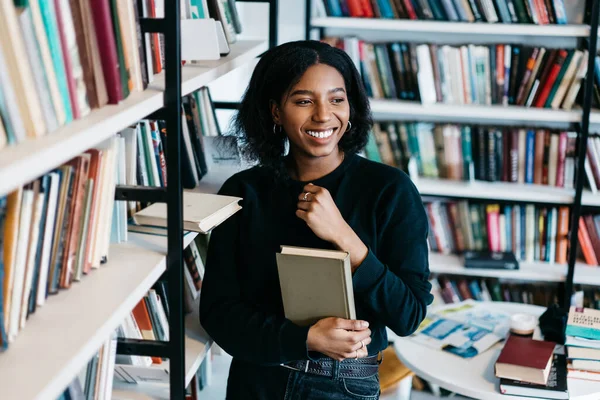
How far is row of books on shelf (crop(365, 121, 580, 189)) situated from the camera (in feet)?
10.7

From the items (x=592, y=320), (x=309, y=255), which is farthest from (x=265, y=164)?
(x=592, y=320)

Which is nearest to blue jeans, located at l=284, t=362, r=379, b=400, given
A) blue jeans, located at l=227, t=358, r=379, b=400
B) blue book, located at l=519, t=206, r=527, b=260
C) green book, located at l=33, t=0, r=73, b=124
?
blue jeans, located at l=227, t=358, r=379, b=400

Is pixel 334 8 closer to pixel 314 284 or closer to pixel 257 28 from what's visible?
pixel 257 28

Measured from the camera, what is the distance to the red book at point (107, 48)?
1.13 meters

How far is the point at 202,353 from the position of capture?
1.77m

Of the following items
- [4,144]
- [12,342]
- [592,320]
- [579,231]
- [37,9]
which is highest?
[37,9]

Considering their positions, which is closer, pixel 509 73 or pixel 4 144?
pixel 4 144

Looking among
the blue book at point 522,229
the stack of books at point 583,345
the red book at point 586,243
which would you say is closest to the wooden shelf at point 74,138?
the stack of books at point 583,345

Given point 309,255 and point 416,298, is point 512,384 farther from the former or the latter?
point 309,255

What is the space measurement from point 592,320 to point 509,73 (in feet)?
4.66

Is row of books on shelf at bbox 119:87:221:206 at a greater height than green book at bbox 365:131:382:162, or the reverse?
row of books on shelf at bbox 119:87:221:206

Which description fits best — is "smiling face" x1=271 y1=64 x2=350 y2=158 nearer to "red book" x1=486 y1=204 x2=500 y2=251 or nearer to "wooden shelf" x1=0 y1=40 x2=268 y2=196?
"wooden shelf" x1=0 y1=40 x2=268 y2=196

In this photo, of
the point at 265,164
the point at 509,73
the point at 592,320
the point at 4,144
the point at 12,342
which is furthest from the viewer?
the point at 509,73

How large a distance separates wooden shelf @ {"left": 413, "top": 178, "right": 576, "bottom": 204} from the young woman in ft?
5.09
